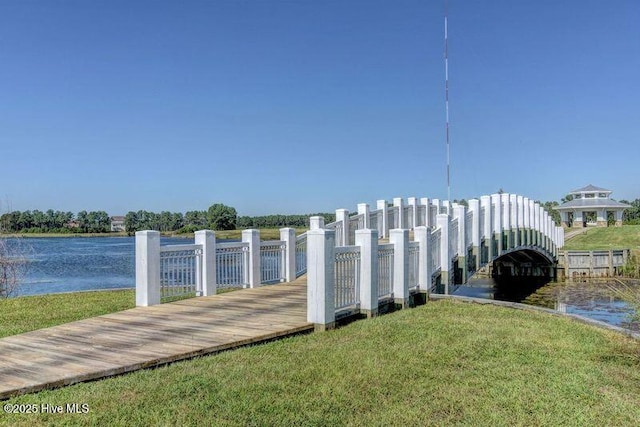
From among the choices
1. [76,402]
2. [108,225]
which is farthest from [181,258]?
[108,225]

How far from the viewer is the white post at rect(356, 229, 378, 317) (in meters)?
9.08

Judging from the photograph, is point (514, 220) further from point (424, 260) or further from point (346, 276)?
point (346, 276)

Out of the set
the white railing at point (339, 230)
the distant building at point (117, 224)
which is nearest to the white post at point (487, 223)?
the white railing at point (339, 230)

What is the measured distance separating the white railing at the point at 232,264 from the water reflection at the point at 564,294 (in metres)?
16.1

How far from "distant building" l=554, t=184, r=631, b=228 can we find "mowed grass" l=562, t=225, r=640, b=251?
455 inches

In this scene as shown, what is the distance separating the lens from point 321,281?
8.02 m

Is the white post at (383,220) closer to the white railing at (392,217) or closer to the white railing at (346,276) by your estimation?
the white railing at (392,217)

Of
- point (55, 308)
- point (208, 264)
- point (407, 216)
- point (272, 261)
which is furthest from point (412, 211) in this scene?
point (55, 308)

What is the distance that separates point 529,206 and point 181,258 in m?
21.2

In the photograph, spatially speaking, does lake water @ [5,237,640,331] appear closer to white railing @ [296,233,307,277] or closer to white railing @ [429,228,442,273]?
white railing @ [296,233,307,277]

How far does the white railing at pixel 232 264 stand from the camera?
1149 cm

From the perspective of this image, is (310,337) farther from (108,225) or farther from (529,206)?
(108,225)

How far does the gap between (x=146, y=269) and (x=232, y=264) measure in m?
2.51

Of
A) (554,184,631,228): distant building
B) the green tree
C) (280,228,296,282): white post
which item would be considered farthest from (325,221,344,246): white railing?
(554,184,631,228): distant building
